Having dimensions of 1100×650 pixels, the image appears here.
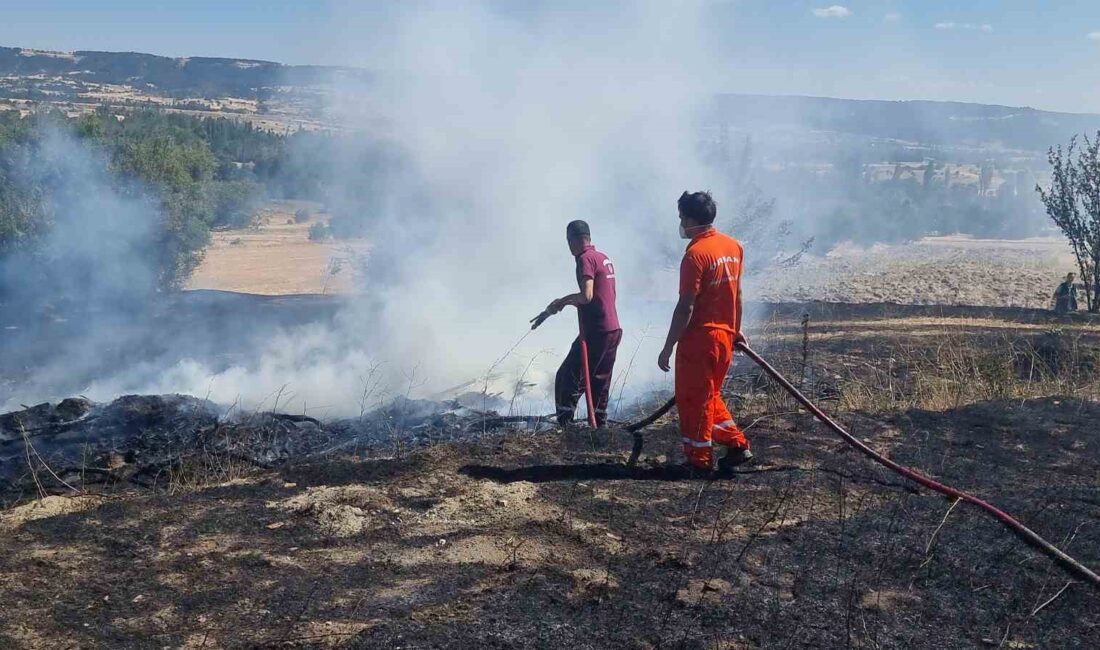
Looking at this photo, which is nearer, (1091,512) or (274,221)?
(1091,512)

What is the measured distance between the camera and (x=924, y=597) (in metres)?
3.55

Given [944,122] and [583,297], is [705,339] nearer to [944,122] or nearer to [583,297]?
[583,297]

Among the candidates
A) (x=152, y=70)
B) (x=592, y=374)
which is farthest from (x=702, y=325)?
(x=152, y=70)

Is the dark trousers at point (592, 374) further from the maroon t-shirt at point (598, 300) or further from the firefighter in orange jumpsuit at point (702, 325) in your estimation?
the firefighter in orange jumpsuit at point (702, 325)

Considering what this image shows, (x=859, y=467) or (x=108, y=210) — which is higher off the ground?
(x=108, y=210)

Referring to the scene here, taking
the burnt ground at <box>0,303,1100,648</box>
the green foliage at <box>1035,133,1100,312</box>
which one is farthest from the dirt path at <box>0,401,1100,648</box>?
the green foliage at <box>1035,133,1100,312</box>

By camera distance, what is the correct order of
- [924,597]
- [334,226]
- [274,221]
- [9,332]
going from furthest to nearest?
1. [274,221]
2. [334,226]
3. [9,332]
4. [924,597]

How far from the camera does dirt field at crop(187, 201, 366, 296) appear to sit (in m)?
21.6

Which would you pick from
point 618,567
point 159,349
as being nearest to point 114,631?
point 618,567

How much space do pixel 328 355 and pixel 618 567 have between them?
8119 mm

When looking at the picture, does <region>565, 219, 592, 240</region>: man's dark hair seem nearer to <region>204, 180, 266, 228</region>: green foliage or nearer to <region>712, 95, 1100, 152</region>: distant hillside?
<region>204, 180, 266, 228</region>: green foliage

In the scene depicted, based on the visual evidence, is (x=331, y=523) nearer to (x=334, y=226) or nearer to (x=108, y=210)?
(x=108, y=210)

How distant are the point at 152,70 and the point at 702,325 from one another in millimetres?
73036

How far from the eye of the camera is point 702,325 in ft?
15.8
